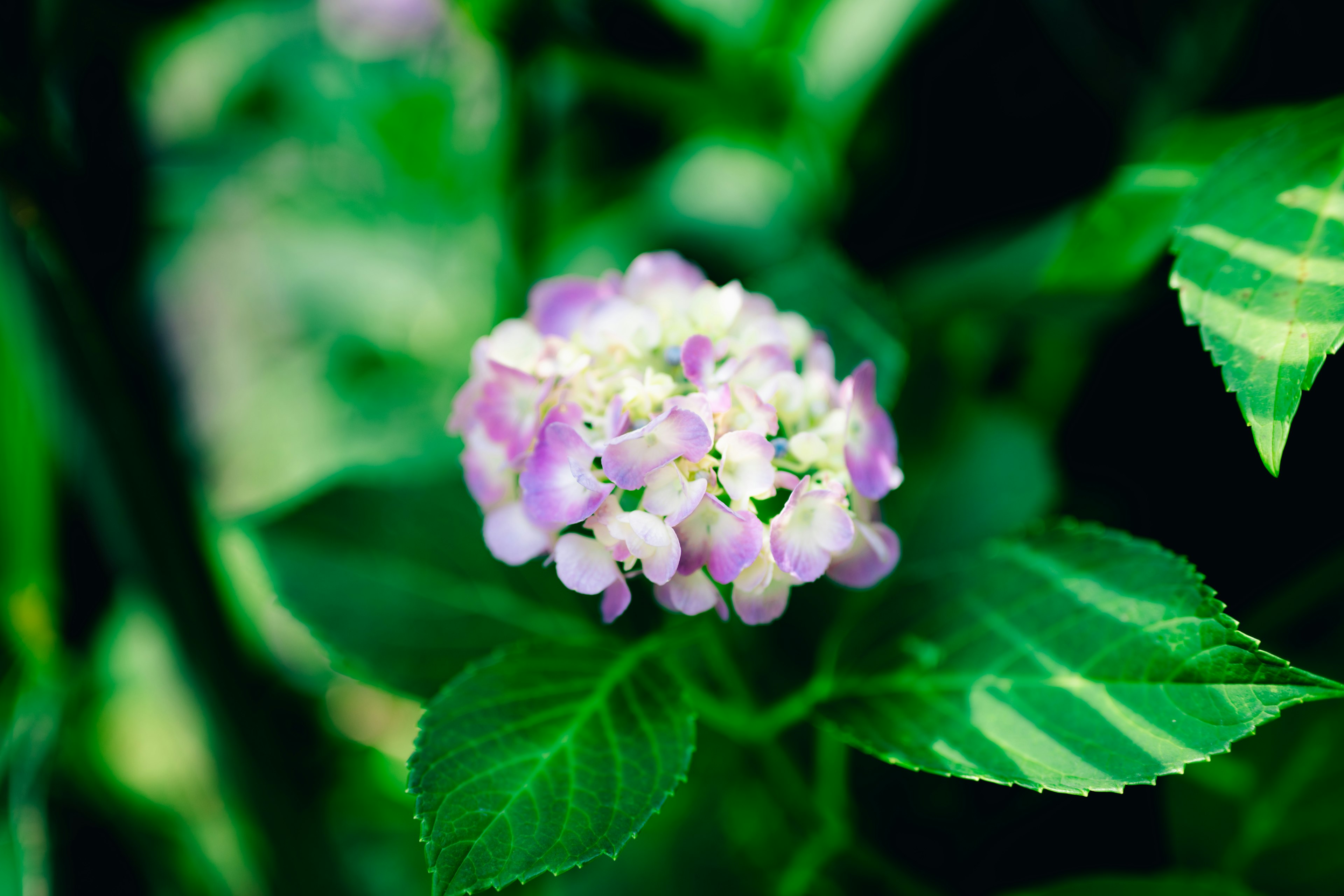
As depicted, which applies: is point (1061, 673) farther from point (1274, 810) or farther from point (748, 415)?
point (1274, 810)

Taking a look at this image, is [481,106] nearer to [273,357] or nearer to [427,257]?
[427,257]

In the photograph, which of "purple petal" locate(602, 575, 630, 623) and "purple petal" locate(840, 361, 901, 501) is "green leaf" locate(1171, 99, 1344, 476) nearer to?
"purple petal" locate(840, 361, 901, 501)

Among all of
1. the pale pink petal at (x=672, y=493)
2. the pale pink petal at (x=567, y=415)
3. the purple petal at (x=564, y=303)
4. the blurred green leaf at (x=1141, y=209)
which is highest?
the blurred green leaf at (x=1141, y=209)

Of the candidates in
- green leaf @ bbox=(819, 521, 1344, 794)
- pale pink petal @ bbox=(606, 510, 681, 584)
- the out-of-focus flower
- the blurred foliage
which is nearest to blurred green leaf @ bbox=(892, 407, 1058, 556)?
the blurred foliage

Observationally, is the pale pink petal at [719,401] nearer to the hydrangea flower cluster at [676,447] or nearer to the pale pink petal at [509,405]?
the hydrangea flower cluster at [676,447]

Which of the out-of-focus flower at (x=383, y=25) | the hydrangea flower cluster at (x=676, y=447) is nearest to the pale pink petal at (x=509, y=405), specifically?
the hydrangea flower cluster at (x=676, y=447)

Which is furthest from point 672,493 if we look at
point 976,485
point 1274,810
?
point 1274,810
